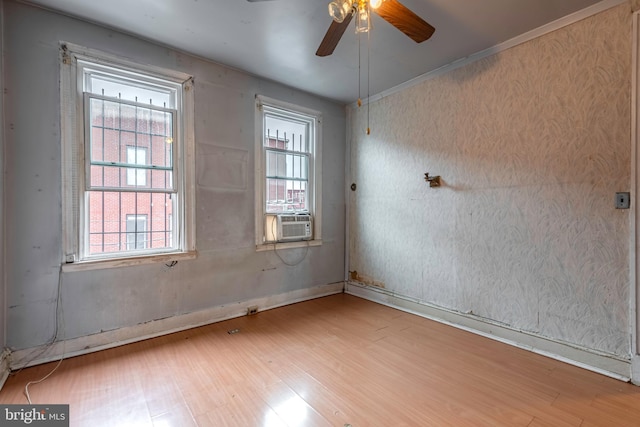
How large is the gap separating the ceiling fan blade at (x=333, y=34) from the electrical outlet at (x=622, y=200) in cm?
231

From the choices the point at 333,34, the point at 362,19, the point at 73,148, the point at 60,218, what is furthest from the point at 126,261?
the point at 362,19

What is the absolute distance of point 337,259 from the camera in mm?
4273

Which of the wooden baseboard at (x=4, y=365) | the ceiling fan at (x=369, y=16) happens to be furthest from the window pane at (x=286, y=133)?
the wooden baseboard at (x=4, y=365)

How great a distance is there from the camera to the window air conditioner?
11.8 ft

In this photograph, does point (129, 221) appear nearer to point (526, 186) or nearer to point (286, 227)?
point (286, 227)

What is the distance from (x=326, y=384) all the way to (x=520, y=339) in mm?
1863

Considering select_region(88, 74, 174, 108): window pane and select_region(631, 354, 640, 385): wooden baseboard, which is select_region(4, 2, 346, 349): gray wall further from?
select_region(631, 354, 640, 385): wooden baseboard

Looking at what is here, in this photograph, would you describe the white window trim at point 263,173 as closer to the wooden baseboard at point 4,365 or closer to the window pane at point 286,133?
the window pane at point 286,133

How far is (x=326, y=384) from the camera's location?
1.99m

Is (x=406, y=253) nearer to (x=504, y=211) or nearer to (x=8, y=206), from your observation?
(x=504, y=211)

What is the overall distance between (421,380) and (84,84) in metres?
3.63

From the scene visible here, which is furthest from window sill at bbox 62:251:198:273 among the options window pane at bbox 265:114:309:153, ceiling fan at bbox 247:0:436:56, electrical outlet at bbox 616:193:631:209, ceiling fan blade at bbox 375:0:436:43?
electrical outlet at bbox 616:193:631:209

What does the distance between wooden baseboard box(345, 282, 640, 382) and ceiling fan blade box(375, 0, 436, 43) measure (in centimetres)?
264

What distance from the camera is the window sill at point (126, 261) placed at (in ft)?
7.73
